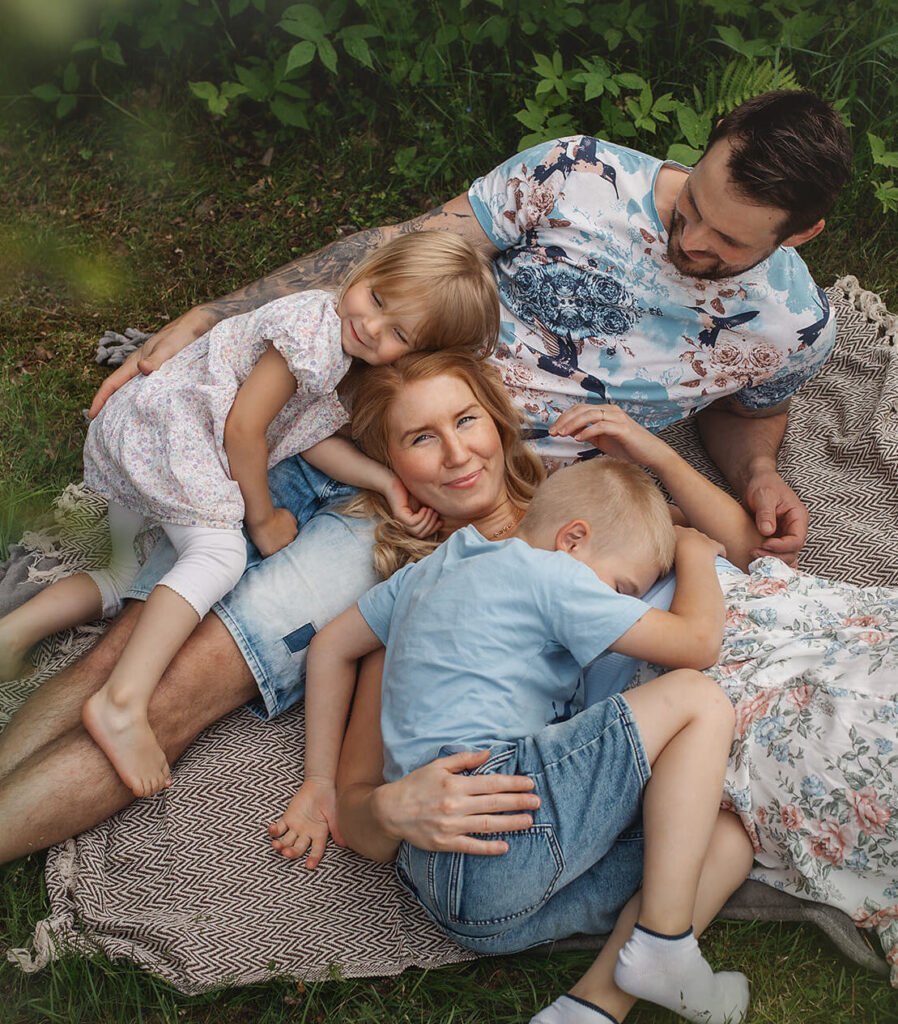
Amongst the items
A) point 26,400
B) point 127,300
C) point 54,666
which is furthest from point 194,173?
point 54,666

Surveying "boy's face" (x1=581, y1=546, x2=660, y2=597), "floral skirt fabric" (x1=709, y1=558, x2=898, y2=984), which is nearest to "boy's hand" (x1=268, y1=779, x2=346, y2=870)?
"boy's face" (x1=581, y1=546, x2=660, y2=597)

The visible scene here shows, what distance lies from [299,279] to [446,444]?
0.96 m

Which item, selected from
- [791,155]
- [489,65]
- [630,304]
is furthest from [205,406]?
[489,65]

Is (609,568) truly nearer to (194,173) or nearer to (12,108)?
(194,173)

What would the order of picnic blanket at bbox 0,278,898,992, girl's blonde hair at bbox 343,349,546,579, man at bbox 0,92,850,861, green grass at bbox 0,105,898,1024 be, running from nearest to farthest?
picnic blanket at bbox 0,278,898,992, man at bbox 0,92,850,861, girl's blonde hair at bbox 343,349,546,579, green grass at bbox 0,105,898,1024

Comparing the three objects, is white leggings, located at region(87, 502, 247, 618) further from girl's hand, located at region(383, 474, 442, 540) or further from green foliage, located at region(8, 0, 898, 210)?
green foliage, located at region(8, 0, 898, 210)

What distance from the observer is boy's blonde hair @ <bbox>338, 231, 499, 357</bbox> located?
2.91 m

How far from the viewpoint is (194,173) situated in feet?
16.9

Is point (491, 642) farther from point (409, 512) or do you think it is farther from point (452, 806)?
point (409, 512)

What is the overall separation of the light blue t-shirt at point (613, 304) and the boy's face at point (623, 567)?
76 centimetres

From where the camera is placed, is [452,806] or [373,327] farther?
[373,327]

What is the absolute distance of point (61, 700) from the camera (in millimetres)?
2816

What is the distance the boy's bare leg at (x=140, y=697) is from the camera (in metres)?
2.67

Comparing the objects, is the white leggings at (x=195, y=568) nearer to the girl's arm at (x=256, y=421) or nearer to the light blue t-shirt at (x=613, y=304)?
the girl's arm at (x=256, y=421)
